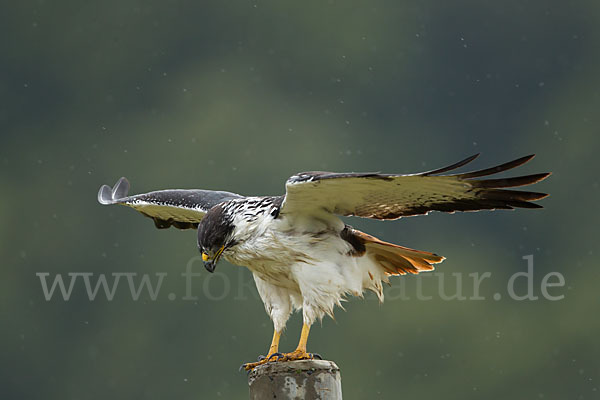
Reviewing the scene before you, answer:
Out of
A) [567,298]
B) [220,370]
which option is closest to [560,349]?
[567,298]

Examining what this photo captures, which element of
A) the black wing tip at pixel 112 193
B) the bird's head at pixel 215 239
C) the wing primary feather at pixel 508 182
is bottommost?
the bird's head at pixel 215 239

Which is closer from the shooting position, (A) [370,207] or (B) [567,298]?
(A) [370,207]

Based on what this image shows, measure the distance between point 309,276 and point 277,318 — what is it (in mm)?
403

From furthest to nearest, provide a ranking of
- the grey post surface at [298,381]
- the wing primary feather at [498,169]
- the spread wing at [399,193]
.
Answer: the spread wing at [399,193] → the grey post surface at [298,381] → the wing primary feather at [498,169]

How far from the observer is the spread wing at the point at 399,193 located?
4.79 metres

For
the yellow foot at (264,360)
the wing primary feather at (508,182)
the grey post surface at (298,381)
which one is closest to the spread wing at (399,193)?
the wing primary feather at (508,182)

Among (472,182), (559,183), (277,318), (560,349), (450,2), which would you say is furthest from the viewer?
(450,2)

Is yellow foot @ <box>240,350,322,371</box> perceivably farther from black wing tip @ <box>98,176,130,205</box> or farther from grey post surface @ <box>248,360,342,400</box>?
black wing tip @ <box>98,176,130,205</box>

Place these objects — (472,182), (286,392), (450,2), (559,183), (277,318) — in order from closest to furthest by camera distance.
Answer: (286,392)
(472,182)
(277,318)
(559,183)
(450,2)

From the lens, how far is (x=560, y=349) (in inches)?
851

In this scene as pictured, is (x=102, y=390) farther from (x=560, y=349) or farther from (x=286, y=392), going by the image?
(x=286, y=392)

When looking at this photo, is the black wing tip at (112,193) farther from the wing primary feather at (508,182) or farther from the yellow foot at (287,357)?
the wing primary feather at (508,182)

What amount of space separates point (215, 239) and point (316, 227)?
54cm

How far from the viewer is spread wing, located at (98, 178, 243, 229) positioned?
19.4ft
